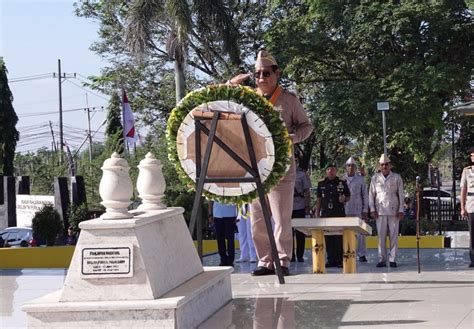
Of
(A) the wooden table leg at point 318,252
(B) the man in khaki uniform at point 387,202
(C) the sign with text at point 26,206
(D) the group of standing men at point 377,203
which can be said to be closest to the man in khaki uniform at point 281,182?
(A) the wooden table leg at point 318,252

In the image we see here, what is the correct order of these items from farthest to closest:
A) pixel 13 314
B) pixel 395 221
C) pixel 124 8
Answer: pixel 124 8, pixel 395 221, pixel 13 314

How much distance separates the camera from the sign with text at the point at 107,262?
19.7 ft

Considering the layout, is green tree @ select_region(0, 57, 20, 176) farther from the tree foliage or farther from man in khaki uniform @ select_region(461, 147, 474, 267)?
man in khaki uniform @ select_region(461, 147, 474, 267)

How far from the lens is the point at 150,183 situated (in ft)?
24.1

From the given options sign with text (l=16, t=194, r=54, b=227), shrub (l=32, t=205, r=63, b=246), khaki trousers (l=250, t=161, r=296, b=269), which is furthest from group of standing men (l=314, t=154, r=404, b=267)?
sign with text (l=16, t=194, r=54, b=227)

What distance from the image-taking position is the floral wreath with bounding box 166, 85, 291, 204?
859 centimetres

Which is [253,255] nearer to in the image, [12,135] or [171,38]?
[171,38]

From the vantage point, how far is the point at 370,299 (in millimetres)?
7898

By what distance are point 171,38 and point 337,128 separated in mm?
7021

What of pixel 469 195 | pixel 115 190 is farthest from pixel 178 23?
pixel 115 190

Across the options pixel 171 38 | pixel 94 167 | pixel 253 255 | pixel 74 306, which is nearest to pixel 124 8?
pixel 94 167

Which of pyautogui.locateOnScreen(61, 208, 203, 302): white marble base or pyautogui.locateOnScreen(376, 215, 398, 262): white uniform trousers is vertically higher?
pyautogui.locateOnScreen(61, 208, 203, 302): white marble base

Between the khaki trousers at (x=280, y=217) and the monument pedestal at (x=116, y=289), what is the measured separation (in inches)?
119

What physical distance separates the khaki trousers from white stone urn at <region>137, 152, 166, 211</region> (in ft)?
6.89
